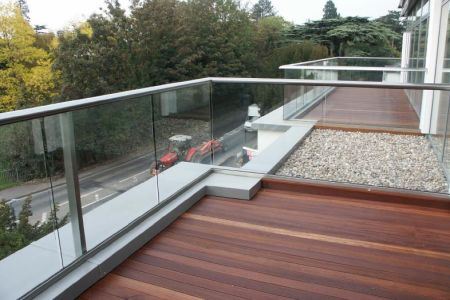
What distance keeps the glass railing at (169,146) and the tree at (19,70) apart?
77.8 ft

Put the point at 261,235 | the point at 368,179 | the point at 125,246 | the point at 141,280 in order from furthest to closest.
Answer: the point at 368,179 < the point at 261,235 < the point at 125,246 < the point at 141,280

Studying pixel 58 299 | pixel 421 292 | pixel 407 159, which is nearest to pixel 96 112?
pixel 58 299

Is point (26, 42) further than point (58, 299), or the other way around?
point (26, 42)

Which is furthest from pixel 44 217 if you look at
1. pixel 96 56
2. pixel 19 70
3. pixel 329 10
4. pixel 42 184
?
pixel 329 10

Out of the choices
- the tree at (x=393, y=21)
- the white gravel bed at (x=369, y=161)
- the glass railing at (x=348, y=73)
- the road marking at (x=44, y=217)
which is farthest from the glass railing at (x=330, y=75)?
the tree at (x=393, y=21)

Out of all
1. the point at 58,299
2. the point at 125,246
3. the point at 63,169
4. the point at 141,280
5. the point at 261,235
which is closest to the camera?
the point at 58,299

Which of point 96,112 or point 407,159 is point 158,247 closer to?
point 96,112

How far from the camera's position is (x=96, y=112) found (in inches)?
90.7

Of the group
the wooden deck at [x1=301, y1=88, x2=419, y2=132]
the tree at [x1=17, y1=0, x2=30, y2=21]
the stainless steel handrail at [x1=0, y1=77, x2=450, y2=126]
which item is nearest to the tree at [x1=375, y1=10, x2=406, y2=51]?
the tree at [x1=17, y1=0, x2=30, y2=21]

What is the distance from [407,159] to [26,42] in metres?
27.4

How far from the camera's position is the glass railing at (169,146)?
1.91 metres

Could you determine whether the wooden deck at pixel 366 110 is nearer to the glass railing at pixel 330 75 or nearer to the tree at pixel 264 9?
the glass railing at pixel 330 75

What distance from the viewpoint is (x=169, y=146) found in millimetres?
3242

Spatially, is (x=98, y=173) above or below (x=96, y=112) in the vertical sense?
below
